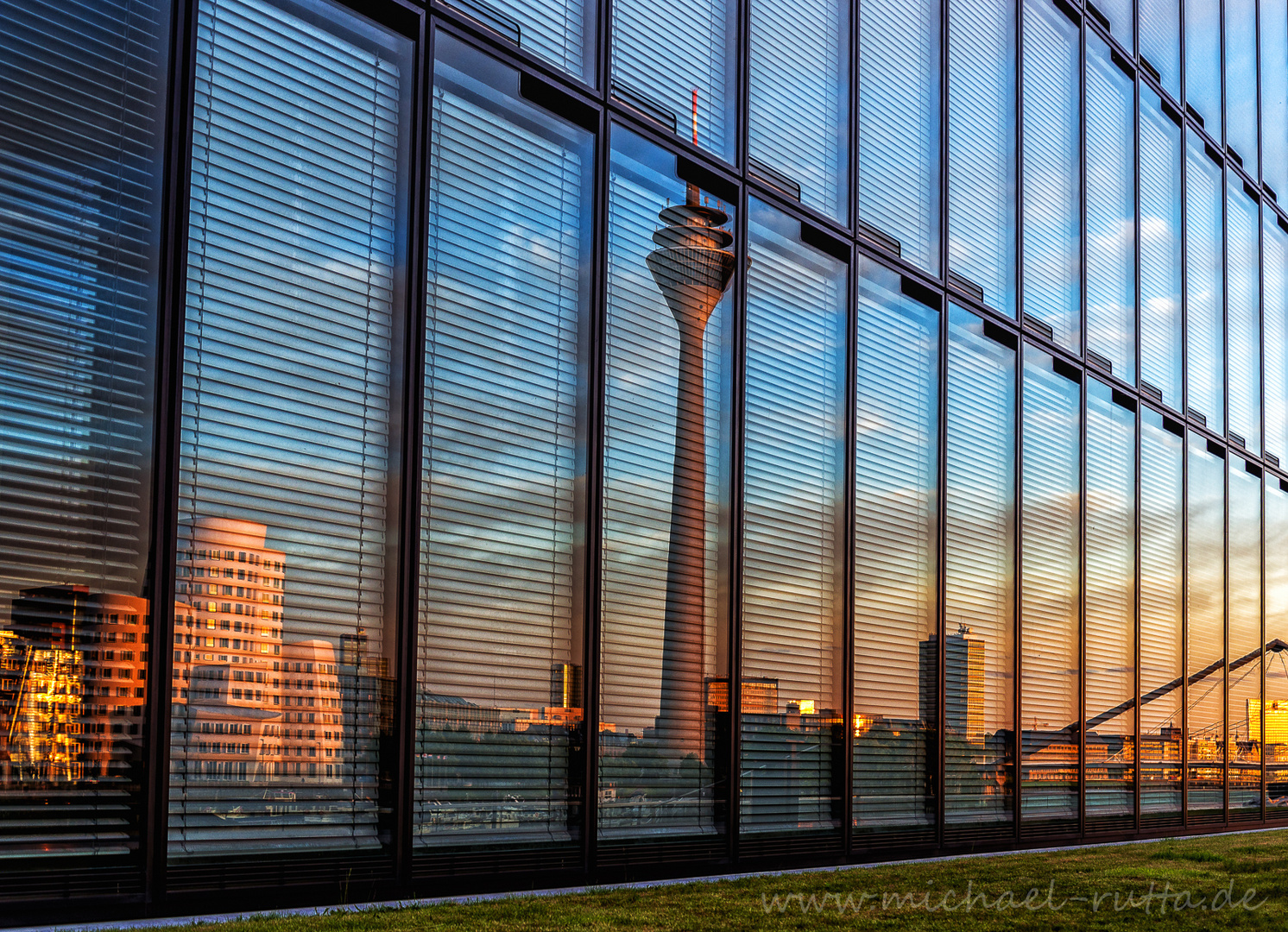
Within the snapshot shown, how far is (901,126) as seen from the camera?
1115 centimetres

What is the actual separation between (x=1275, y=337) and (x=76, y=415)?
17.8 m

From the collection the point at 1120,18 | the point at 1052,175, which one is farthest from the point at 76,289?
the point at 1120,18

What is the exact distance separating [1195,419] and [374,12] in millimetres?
12449

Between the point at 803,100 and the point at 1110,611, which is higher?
the point at 803,100

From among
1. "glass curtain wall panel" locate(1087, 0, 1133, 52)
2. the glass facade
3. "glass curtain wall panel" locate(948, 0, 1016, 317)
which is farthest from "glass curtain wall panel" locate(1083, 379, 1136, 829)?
"glass curtain wall panel" locate(1087, 0, 1133, 52)

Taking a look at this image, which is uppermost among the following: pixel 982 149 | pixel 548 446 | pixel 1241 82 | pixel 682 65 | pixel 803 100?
pixel 1241 82

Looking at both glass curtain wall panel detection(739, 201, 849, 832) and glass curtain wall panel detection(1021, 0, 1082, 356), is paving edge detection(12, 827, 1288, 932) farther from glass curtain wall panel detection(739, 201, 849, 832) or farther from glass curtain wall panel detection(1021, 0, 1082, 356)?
glass curtain wall panel detection(1021, 0, 1082, 356)

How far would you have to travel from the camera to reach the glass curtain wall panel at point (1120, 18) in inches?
576

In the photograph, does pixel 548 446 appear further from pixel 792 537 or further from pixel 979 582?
pixel 979 582

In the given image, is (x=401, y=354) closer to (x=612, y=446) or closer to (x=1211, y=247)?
(x=612, y=446)

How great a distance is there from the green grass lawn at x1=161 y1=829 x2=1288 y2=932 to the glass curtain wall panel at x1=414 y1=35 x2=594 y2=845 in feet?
2.50

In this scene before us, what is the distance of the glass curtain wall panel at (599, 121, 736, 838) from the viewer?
26.6ft

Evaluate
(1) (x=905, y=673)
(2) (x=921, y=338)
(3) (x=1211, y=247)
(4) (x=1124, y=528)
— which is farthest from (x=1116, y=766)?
(3) (x=1211, y=247)

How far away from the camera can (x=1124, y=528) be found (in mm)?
14398
